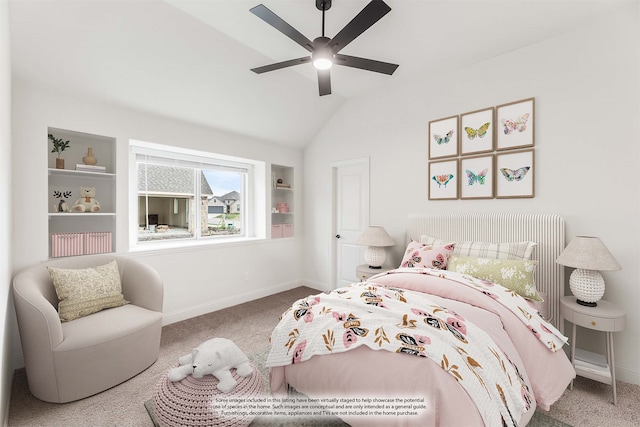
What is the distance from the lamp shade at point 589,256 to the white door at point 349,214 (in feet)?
7.35

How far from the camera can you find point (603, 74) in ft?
7.59

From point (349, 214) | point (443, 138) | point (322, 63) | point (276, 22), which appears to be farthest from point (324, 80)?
point (349, 214)

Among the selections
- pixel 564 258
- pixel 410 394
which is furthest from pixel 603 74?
pixel 410 394

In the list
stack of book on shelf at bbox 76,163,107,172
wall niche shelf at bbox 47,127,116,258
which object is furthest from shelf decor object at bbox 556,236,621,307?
stack of book on shelf at bbox 76,163,107,172

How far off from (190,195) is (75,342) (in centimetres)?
230

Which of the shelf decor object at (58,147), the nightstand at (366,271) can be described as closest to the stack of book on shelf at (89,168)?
the shelf decor object at (58,147)

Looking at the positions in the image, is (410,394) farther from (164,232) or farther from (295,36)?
(164,232)

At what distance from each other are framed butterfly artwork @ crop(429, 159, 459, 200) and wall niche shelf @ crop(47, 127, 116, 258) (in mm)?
3424

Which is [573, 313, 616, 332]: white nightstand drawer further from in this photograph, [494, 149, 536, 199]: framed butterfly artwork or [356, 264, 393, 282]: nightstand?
[356, 264, 393, 282]: nightstand

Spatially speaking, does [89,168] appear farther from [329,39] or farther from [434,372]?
[434,372]

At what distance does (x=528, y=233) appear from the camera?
2592 millimetres

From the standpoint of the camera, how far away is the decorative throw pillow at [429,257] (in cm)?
266

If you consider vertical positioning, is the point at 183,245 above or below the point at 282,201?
below

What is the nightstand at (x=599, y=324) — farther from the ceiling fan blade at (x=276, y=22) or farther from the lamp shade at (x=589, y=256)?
the ceiling fan blade at (x=276, y=22)
